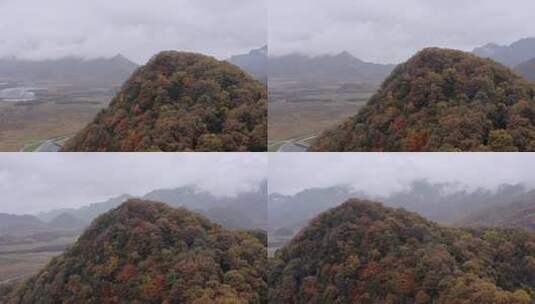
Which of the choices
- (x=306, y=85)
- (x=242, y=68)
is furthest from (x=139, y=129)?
(x=306, y=85)

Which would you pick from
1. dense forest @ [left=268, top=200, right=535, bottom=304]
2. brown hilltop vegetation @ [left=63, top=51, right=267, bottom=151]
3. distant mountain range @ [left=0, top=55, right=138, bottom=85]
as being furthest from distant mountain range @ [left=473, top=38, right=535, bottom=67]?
distant mountain range @ [left=0, top=55, right=138, bottom=85]

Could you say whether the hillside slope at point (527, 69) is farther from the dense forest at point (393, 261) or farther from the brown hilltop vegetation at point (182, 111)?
the brown hilltop vegetation at point (182, 111)

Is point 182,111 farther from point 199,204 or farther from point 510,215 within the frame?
point 510,215

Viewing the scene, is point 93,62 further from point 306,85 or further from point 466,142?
point 466,142

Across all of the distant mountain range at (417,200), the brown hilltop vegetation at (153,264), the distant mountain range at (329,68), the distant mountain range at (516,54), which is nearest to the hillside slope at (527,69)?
the distant mountain range at (516,54)

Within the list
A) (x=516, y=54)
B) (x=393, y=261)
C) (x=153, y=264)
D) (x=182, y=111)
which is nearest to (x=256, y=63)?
(x=182, y=111)
